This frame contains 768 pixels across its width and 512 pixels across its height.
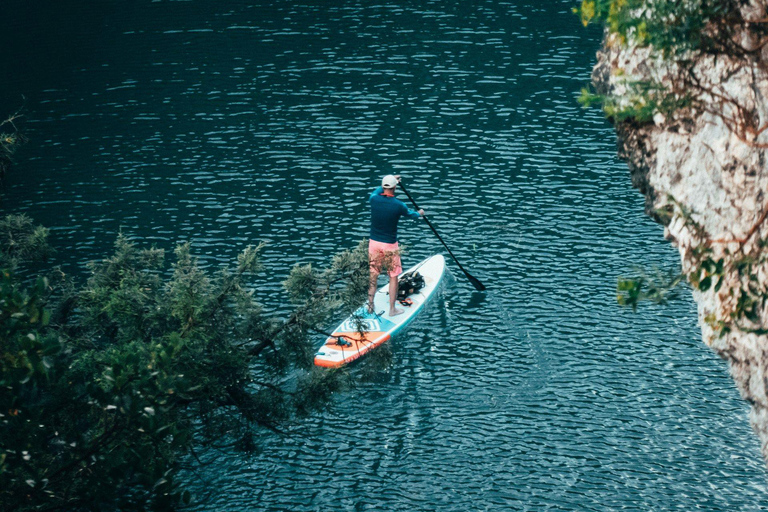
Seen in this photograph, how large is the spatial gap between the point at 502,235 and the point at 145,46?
86.2 feet

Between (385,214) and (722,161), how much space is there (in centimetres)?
1141

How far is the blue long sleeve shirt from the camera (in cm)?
2066

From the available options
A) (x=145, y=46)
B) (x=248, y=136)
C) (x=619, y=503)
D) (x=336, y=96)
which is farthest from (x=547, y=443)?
(x=145, y=46)

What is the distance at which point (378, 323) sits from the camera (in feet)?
73.5

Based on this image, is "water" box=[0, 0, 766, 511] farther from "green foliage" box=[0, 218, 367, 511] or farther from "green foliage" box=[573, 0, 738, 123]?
"green foliage" box=[573, 0, 738, 123]

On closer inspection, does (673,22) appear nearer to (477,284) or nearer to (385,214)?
(385,214)

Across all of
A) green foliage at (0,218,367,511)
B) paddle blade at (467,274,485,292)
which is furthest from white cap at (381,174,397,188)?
paddle blade at (467,274,485,292)

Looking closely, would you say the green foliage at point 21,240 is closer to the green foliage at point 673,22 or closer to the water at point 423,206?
the water at point 423,206

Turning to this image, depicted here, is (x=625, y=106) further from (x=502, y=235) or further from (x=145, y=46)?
(x=145, y=46)

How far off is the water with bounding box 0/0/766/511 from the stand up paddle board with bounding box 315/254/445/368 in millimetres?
448

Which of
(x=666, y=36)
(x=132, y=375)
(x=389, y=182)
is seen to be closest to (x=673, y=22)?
(x=666, y=36)

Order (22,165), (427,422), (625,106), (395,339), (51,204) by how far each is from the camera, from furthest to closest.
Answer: (22,165), (51,204), (395,339), (427,422), (625,106)

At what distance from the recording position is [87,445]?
35.4 ft

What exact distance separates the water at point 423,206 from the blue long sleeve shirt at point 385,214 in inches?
116
